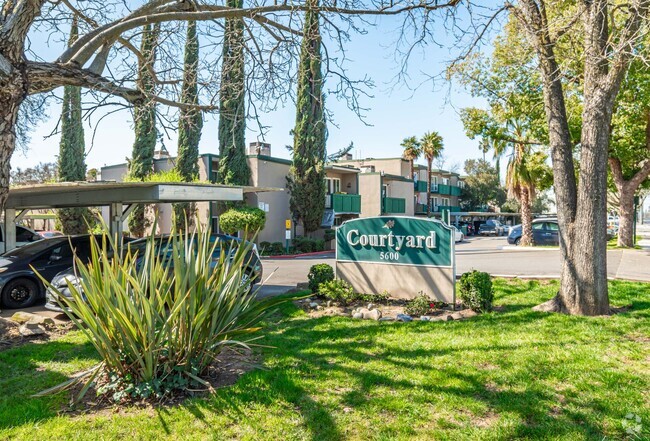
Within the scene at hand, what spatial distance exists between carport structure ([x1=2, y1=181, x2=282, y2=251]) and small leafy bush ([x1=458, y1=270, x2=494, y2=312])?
18.0ft

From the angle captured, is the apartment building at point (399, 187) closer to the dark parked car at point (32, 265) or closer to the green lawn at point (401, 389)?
the dark parked car at point (32, 265)

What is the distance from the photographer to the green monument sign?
27.3ft

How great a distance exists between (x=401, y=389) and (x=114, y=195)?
825cm

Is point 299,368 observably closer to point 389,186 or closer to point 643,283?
point 643,283

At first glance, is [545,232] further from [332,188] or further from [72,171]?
[72,171]

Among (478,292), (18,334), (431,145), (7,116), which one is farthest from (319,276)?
(431,145)

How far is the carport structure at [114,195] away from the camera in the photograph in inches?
369

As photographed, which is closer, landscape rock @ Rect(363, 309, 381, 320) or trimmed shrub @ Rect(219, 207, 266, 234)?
landscape rock @ Rect(363, 309, 381, 320)

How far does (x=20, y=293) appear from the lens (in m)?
10.1

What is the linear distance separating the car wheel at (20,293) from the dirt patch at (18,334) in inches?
99.7

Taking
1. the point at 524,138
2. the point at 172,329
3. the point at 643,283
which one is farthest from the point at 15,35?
the point at 524,138

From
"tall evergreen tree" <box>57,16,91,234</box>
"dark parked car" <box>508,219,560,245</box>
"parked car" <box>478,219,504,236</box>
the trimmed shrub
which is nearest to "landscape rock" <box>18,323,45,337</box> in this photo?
the trimmed shrub

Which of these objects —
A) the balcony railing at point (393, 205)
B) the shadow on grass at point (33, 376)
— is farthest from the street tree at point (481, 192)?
the shadow on grass at point (33, 376)

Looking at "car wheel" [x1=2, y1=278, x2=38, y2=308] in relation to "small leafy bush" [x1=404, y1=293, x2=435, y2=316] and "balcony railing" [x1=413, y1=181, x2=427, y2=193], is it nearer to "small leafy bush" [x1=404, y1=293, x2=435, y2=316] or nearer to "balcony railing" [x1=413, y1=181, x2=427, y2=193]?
"small leafy bush" [x1=404, y1=293, x2=435, y2=316]
